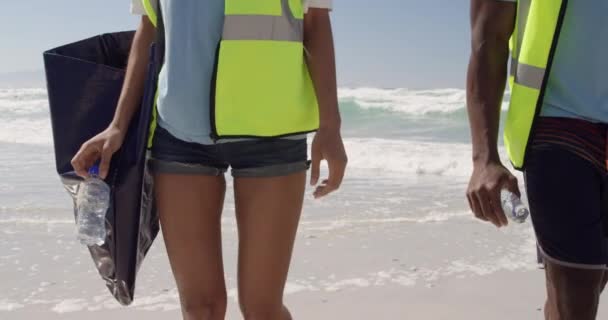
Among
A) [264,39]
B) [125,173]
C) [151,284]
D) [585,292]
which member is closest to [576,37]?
[585,292]

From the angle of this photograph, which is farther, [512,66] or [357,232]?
[357,232]

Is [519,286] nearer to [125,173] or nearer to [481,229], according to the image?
[481,229]

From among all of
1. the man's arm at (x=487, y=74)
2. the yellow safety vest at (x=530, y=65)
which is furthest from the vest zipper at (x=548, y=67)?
the man's arm at (x=487, y=74)

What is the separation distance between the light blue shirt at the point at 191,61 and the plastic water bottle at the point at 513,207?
0.82 m

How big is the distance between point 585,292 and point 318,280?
2.64m

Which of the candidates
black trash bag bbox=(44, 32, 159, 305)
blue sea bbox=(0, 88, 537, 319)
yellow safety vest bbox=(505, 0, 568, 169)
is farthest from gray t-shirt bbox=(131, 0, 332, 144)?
blue sea bbox=(0, 88, 537, 319)

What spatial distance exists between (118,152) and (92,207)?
0.18 m

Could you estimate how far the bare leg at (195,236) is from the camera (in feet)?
7.00

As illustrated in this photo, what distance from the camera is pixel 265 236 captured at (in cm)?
211

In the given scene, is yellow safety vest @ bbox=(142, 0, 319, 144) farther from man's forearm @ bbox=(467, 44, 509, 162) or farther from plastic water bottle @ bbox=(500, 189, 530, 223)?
plastic water bottle @ bbox=(500, 189, 530, 223)

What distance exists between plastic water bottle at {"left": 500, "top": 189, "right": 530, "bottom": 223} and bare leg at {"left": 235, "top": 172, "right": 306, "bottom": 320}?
1.98 feet

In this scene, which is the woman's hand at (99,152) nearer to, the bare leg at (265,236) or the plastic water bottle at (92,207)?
the plastic water bottle at (92,207)

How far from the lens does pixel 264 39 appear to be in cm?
199

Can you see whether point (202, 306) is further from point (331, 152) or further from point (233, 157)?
point (331, 152)
